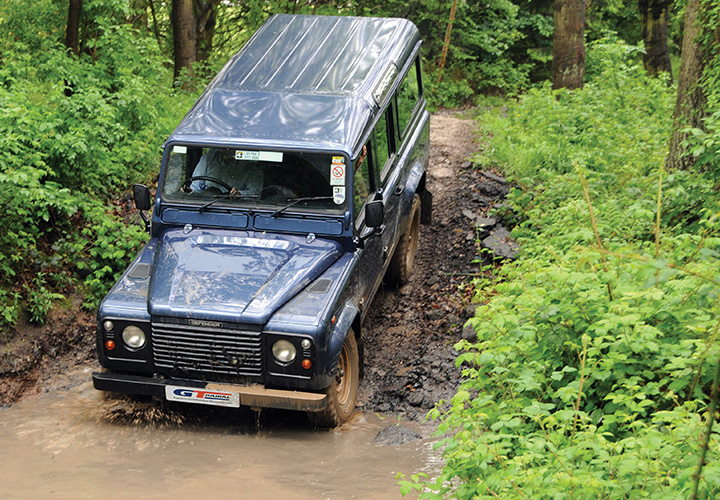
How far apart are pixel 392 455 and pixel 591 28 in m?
16.3

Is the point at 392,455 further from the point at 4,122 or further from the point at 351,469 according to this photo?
the point at 4,122

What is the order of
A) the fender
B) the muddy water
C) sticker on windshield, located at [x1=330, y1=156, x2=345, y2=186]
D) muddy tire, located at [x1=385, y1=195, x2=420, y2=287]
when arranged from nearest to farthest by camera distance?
1. the muddy water
2. the fender
3. sticker on windshield, located at [x1=330, y1=156, x2=345, y2=186]
4. muddy tire, located at [x1=385, y1=195, x2=420, y2=287]

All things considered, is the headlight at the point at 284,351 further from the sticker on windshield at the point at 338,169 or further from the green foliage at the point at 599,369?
the sticker on windshield at the point at 338,169

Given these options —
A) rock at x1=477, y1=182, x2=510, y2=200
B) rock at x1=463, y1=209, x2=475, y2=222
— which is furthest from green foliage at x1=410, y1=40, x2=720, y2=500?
rock at x1=477, y1=182, x2=510, y2=200

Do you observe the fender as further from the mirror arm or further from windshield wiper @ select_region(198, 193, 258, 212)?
windshield wiper @ select_region(198, 193, 258, 212)

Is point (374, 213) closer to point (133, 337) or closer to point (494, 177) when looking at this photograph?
point (133, 337)

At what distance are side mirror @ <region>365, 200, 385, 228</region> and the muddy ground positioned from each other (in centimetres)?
145

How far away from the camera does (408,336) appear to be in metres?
7.11

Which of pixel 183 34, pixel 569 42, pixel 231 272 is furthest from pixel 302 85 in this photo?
pixel 569 42

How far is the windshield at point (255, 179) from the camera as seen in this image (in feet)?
19.5

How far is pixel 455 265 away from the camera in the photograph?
321 inches

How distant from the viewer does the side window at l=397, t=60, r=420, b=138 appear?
7629 mm

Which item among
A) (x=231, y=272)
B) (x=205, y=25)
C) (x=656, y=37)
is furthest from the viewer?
(x=205, y=25)

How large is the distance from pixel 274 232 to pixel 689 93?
4471 millimetres
